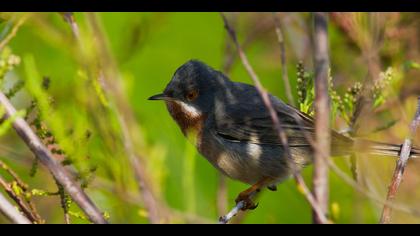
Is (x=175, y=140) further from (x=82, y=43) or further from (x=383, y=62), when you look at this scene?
(x=82, y=43)

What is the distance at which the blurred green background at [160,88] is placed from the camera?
271 centimetres

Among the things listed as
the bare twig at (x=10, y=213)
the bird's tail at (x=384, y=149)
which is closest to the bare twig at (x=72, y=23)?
the bare twig at (x=10, y=213)

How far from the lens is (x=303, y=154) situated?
4293mm

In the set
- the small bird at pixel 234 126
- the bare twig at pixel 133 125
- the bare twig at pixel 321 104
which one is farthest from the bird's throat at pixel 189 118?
the bare twig at pixel 321 104

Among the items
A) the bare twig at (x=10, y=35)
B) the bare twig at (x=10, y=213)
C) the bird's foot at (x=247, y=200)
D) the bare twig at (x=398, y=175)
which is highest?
the bare twig at (x=10, y=35)

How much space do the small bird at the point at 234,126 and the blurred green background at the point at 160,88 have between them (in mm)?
220

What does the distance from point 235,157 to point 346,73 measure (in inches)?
71.7

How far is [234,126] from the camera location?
456cm

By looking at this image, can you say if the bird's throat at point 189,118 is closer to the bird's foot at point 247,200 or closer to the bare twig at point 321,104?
the bird's foot at point 247,200

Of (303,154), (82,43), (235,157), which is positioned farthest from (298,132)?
(82,43)

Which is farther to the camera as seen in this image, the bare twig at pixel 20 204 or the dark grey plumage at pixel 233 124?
the dark grey plumage at pixel 233 124

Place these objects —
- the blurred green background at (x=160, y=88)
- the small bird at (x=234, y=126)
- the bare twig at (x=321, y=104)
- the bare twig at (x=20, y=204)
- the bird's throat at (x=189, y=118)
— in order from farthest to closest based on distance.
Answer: the bird's throat at (x=189, y=118) → the small bird at (x=234, y=126) → the blurred green background at (x=160, y=88) → the bare twig at (x=20, y=204) → the bare twig at (x=321, y=104)

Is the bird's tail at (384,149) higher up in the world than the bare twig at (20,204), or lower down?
lower down

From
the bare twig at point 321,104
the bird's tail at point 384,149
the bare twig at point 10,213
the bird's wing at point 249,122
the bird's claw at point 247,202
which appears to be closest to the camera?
the bare twig at point 321,104
